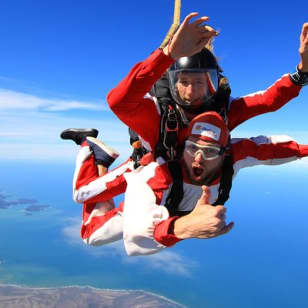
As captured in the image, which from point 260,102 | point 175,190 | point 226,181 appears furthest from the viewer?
point 260,102

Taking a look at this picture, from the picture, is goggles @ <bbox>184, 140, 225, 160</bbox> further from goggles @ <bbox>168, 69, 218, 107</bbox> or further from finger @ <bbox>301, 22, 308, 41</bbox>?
finger @ <bbox>301, 22, 308, 41</bbox>

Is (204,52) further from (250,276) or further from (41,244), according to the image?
(41,244)

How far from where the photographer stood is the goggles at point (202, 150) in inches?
67.3

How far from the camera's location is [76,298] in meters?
57.6

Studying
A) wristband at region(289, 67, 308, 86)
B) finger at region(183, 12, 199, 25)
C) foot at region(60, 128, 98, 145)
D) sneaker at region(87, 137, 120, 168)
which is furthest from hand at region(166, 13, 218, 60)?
foot at region(60, 128, 98, 145)

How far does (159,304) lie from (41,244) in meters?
40.7

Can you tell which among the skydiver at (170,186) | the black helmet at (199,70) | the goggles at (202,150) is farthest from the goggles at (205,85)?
the goggles at (202,150)

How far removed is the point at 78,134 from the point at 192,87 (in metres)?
1.52

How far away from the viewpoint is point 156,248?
1616 millimetres

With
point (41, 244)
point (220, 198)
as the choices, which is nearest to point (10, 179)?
point (41, 244)

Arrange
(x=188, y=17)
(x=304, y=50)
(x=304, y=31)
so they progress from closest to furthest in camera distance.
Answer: (x=188, y=17) < (x=304, y=31) < (x=304, y=50)

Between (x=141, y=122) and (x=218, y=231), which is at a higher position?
(x=141, y=122)

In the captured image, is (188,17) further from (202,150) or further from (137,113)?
(202,150)

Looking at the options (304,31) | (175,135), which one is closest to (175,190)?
Result: (175,135)
